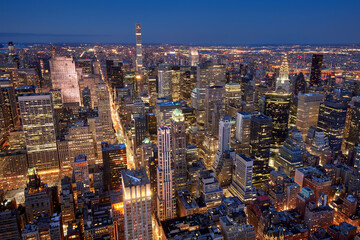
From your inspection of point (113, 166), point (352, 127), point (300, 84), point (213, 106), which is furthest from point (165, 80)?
point (352, 127)

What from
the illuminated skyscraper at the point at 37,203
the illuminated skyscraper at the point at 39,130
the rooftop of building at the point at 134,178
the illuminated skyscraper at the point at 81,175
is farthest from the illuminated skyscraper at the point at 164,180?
the illuminated skyscraper at the point at 39,130

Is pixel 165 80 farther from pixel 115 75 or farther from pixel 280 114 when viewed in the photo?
pixel 280 114

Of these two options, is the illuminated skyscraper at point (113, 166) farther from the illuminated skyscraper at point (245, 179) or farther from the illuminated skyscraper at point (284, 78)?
the illuminated skyscraper at point (284, 78)

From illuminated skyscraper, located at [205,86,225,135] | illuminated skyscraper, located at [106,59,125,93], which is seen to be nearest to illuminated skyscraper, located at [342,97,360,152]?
illuminated skyscraper, located at [205,86,225,135]

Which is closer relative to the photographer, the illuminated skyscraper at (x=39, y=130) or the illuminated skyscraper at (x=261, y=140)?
the illuminated skyscraper at (x=261, y=140)

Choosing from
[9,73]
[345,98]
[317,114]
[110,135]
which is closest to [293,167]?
[317,114]

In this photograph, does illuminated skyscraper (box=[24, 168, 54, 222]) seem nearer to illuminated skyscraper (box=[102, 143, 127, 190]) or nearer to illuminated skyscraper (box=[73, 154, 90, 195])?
illuminated skyscraper (box=[73, 154, 90, 195])
